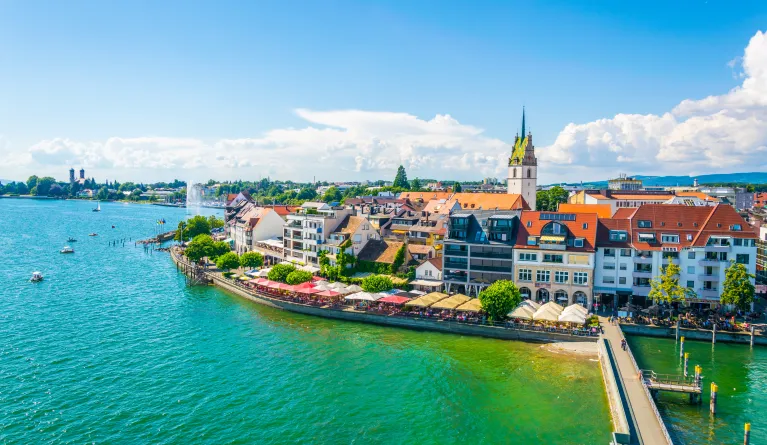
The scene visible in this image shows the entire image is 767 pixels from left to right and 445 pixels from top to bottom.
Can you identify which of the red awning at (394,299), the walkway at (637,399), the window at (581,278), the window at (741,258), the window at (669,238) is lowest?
the walkway at (637,399)

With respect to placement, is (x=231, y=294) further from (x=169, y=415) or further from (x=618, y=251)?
(x=618, y=251)

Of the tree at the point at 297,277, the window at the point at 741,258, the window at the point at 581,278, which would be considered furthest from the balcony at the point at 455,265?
the window at the point at 741,258

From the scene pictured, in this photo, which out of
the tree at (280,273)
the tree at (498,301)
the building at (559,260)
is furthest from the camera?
the tree at (280,273)

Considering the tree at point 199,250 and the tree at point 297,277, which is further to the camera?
the tree at point 199,250

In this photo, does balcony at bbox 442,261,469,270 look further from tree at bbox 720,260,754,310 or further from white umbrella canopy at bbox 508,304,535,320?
tree at bbox 720,260,754,310

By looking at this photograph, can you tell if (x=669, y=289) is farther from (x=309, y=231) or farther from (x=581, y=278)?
(x=309, y=231)

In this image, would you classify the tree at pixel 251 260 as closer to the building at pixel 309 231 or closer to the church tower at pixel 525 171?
the building at pixel 309 231

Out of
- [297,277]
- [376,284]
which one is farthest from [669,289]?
[297,277]

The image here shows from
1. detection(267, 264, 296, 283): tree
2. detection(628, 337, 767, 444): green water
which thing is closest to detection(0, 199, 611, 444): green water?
detection(267, 264, 296, 283): tree
